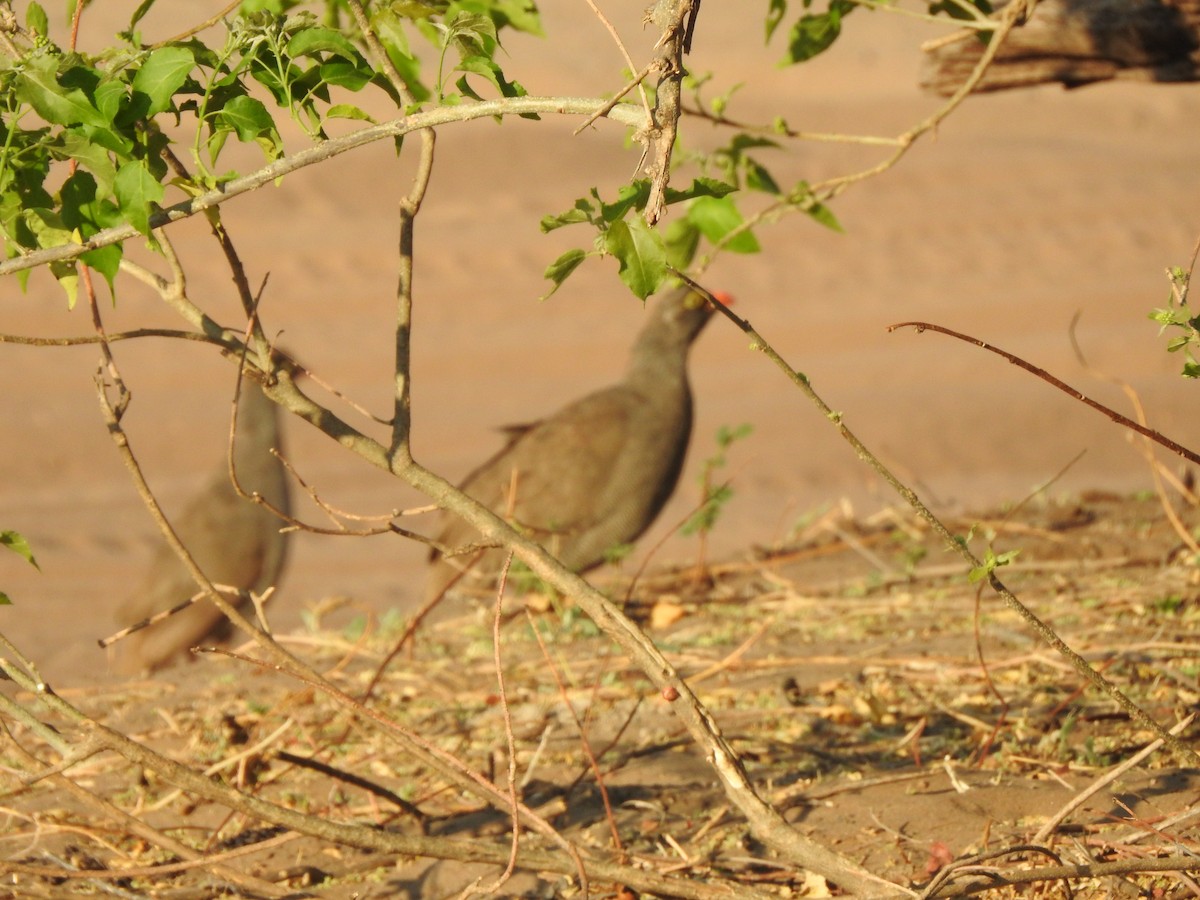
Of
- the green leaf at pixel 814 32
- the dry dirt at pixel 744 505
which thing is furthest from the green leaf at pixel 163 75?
the green leaf at pixel 814 32

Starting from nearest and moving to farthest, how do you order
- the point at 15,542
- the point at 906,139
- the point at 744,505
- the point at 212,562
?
the point at 15,542, the point at 906,139, the point at 212,562, the point at 744,505

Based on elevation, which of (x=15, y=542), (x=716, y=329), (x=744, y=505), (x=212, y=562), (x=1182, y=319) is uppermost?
(x=1182, y=319)

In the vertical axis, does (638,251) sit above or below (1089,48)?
below

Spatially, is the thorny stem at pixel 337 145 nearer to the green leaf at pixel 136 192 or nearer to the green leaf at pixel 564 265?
the green leaf at pixel 136 192

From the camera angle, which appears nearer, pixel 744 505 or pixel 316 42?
pixel 316 42

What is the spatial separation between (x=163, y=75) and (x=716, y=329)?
13381mm

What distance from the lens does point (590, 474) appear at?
6785 millimetres

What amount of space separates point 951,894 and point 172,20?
27.9m

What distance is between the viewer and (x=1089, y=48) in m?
3.66

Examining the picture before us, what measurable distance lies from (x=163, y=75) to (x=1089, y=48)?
2617mm

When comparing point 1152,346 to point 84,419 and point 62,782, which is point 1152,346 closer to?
point 84,419

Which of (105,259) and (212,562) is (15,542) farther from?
(212,562)

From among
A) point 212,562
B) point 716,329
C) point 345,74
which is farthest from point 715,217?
point 716,329

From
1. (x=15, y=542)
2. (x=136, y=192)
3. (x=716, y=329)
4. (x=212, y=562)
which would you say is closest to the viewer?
(x=136, y=192)
